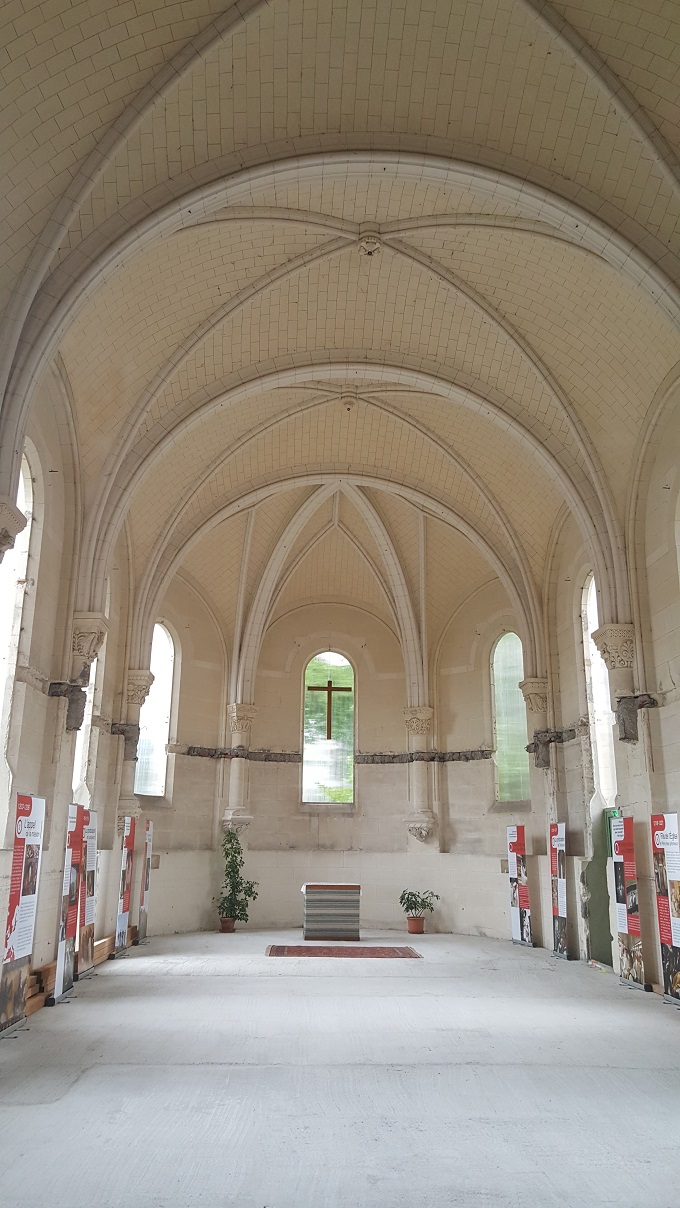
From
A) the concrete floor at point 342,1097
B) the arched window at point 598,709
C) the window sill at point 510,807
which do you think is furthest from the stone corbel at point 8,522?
the window sill at point 510,807

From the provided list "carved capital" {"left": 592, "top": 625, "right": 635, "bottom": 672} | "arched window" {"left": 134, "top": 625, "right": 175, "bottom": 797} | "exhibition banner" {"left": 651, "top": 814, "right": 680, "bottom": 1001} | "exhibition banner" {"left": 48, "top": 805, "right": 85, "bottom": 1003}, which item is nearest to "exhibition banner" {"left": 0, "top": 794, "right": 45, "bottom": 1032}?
"exhibition banner" {"left": 48, "top": 805, "right": 85, "bottom": 1003}

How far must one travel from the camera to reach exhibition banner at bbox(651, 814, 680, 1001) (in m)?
10.6

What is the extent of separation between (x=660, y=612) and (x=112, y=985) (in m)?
9.04

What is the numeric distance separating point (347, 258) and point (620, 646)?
21.9ft

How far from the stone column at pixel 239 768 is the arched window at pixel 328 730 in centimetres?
166

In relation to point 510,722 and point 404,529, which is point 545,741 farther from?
point 404,529

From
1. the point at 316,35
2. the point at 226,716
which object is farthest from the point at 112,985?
the point at 316,35

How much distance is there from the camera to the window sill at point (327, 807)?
68.5 ft

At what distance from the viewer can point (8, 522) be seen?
8.34 m

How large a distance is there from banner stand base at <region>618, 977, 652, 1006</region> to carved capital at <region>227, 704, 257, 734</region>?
10226mm

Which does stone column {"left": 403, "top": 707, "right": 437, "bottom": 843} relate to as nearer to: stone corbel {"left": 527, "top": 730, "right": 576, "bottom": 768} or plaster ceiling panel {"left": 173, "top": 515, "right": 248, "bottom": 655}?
stone corbel {"left": 527, "top": 730, "right": 576, "bottom": 768}

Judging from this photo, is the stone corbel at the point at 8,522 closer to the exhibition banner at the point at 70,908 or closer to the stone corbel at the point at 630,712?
the exhibition banner at the point at 70,908

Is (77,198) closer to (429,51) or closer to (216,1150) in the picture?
(429,51)

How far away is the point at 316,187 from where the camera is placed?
36.3 feet
